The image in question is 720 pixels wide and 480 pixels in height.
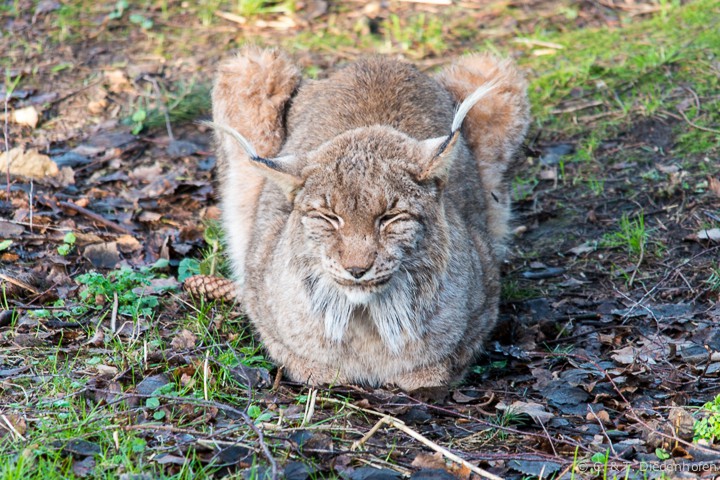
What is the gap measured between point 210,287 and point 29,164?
8.15 ft

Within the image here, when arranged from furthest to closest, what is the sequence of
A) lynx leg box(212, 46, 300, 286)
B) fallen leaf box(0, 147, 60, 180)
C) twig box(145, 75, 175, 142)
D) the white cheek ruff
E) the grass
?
twig box(145, 75, 175, 142) → fallen leaf box(0, 147, 60, 180) → lynx leg box(212, 46, 300, 286) → the grass → the white cheek ruff

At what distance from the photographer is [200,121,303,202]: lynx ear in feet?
15.8

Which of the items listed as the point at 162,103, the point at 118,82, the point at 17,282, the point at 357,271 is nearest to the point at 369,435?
the point at 357,271

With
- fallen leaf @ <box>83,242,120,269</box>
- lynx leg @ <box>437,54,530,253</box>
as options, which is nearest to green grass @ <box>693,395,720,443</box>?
lynx leg @ <box>437,54,530,253</box>

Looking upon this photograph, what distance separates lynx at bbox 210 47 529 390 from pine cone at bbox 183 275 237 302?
0.32ft

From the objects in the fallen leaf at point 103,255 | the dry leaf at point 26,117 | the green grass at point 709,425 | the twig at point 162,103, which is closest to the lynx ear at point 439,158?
the green grass at point 709,425

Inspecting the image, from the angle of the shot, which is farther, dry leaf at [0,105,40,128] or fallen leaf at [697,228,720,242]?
dry leaf at [0,105,40,128]

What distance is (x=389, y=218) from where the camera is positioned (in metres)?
4.68

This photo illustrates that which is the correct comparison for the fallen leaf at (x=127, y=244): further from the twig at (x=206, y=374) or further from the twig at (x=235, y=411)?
the twig at (x=235, y=411)

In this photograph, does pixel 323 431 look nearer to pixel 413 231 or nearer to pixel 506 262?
pixel 413 231

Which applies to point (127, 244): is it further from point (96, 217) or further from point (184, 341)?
point (184, 341)

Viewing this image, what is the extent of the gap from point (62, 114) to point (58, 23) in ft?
5.53

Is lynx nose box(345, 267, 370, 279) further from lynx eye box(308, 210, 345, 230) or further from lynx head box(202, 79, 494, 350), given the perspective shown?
lynx eye box(308, 210, 345, 230)

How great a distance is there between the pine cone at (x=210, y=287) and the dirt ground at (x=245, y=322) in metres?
0.08
